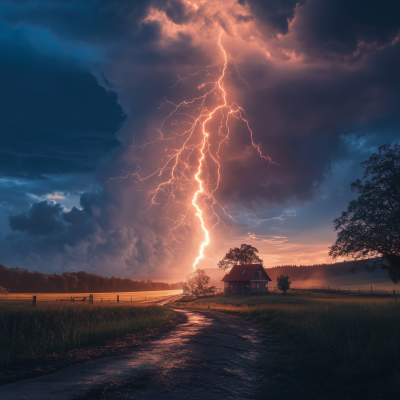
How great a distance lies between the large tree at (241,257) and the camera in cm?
6919

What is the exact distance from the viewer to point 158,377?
216 inches

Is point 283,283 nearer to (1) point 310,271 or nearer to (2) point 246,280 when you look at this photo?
(2) point 246,280

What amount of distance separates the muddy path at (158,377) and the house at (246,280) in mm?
49327

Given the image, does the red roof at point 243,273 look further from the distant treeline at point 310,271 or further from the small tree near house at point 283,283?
the distant treeline at point 310,271

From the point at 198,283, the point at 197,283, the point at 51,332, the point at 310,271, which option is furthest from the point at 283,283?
the point at 310,271

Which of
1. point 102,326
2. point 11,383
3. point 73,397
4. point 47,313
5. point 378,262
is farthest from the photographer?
point 378,262

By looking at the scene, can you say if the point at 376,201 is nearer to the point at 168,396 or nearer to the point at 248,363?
the point at 248,363

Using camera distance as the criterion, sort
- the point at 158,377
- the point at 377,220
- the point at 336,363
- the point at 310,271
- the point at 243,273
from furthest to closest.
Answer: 1. the point at 310,271
2. the point at 243,273
3. the point at 377,220
4. the point at 336,363
5. the point at 158,377

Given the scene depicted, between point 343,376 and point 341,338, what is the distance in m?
2.49

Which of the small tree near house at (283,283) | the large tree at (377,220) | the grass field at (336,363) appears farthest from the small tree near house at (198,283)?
the grass field at (336,363)

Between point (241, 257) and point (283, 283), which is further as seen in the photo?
point (241, 257)

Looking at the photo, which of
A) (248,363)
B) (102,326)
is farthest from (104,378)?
(102,326)

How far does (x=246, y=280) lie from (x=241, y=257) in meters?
14.4

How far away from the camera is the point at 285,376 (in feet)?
20.0
